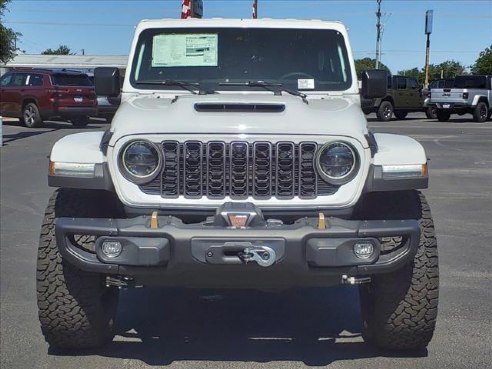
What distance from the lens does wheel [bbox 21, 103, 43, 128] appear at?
22.5 m

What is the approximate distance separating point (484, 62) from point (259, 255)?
A: 228 ft

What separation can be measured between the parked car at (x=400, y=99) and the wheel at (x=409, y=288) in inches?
940

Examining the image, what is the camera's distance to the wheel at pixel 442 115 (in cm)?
2873

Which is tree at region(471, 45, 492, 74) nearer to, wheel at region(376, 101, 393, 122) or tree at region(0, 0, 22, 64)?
wheel at region(376, 101, 393, 122)

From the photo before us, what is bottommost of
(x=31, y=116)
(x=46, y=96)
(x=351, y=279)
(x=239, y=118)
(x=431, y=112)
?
(x=431, y=112)

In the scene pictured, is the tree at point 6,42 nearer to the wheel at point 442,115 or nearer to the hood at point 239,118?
the wheel at point 442,115

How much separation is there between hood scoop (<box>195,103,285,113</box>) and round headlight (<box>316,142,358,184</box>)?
1.42ft

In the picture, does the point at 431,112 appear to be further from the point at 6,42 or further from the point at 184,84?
the point at 184,84

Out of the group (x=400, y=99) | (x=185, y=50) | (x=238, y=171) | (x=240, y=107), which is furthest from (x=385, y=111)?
(x=238, y=171)

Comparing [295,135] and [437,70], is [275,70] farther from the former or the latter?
[437,70]

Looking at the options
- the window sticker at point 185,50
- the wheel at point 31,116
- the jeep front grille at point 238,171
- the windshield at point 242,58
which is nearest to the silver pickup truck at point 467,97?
the wheel at point 31,116

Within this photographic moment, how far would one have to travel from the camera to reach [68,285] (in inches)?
164

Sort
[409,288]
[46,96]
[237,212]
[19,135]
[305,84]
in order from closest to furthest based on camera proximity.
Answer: [237,212]
[409,288]
[305,84]
[19,135]
[46,96]

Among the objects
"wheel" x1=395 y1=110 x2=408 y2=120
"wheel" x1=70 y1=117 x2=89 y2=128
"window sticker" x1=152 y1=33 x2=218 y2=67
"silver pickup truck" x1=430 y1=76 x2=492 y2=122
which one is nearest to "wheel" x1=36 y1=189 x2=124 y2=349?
"window sticker" x1=152 y1=33 x2=218 y2=67
